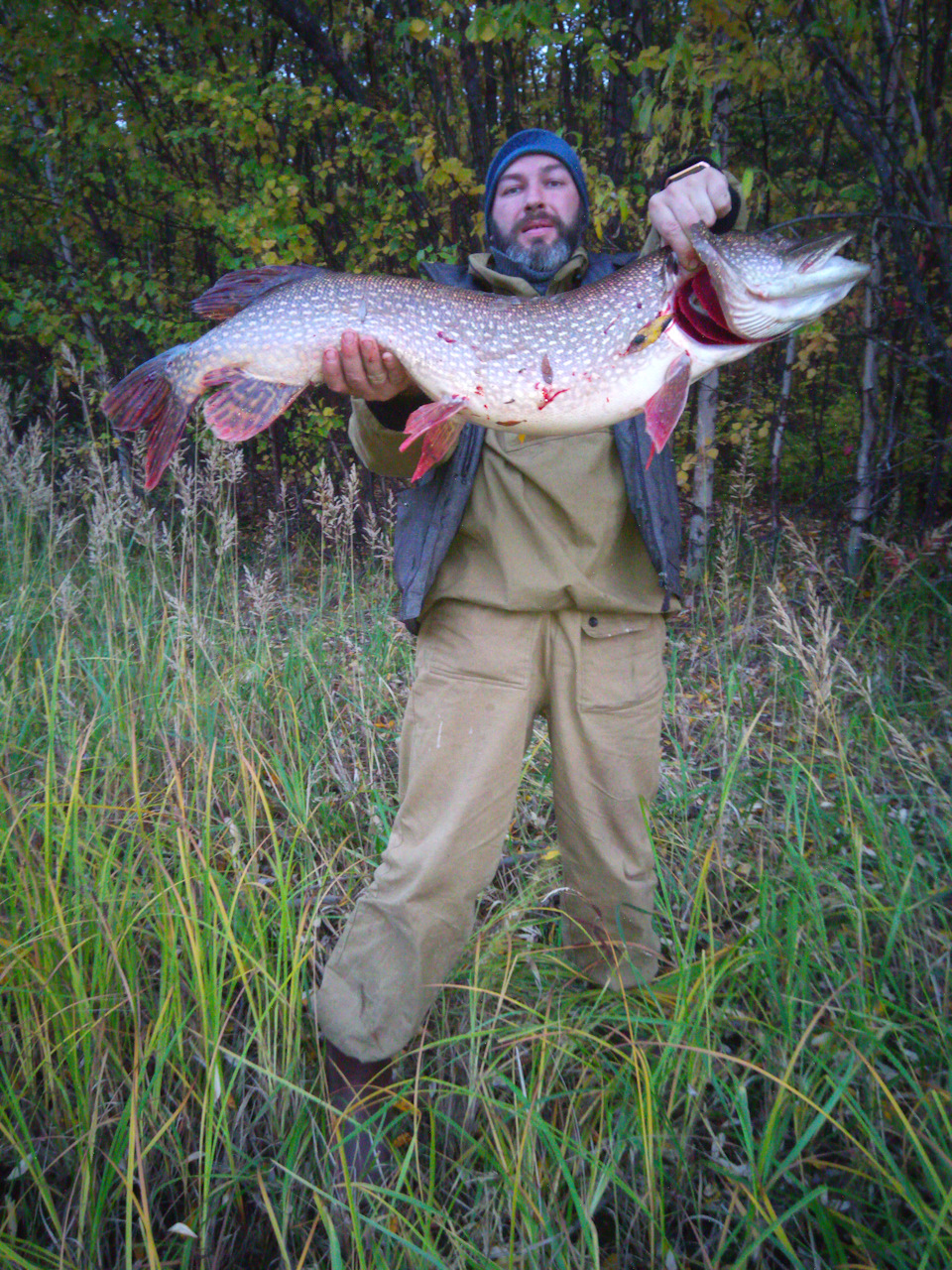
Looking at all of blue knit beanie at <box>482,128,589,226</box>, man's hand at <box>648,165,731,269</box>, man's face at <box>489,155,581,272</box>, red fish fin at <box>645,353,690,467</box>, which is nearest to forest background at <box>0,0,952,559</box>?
blue knit beanie at <box>482,128,589,226</box>

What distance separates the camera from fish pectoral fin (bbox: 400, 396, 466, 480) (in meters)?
1.67

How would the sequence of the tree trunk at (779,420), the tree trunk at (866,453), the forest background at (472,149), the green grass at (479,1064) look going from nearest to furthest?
the green grass at (479,1064), the forest background at (472,149), the tree trunk at (866,453), the tree trunk at (779,420)

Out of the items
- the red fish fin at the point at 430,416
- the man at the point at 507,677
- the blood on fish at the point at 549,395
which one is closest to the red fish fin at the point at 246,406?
the man at the point at 507,677

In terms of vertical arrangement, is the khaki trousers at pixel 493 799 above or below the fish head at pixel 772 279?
below

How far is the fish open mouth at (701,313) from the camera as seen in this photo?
172 centimetres

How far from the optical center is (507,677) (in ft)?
6.11

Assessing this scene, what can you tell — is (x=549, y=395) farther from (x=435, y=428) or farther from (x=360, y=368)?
(x=360, y=368)

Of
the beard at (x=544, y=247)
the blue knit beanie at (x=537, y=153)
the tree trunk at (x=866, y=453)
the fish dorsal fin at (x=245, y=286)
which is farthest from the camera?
the tree trunk at (x=866, y=453)

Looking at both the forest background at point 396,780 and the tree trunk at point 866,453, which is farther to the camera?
the tree trunk at point 866,453

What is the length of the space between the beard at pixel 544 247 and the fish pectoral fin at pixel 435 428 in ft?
2.27

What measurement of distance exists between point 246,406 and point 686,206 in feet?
3.46

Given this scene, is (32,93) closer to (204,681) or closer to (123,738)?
(204,681)

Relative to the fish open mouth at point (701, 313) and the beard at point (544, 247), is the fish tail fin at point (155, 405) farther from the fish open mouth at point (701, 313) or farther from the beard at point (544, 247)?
the fish open mouth at point (701, 313)

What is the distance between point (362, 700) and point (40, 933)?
1.61 m
